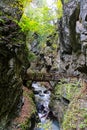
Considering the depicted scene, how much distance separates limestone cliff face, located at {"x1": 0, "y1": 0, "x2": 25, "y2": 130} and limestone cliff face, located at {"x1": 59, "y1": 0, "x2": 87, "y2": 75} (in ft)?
14.0

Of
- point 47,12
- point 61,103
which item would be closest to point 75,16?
point 61,103

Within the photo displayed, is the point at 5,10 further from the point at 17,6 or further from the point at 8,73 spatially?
the point at 8,73

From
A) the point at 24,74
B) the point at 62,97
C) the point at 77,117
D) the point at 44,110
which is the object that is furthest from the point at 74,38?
the point at 77,117

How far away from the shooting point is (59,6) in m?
27.4

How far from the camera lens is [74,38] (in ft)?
59.0

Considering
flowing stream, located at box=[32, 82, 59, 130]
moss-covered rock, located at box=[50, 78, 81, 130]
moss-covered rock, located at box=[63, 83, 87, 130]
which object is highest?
moss-covered rock, located at box=[63, 83, 87, 130]

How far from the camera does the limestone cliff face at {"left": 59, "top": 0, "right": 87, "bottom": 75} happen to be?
14.4 metres

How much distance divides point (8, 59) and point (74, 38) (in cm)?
728

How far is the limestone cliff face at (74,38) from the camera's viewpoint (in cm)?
1441

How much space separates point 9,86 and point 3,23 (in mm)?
3709

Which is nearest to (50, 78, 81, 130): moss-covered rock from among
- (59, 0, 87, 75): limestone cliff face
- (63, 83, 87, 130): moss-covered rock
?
(59, 0, 87, 75): limestone cliff face

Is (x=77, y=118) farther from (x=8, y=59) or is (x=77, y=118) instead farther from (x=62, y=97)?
(x=62, y=97)

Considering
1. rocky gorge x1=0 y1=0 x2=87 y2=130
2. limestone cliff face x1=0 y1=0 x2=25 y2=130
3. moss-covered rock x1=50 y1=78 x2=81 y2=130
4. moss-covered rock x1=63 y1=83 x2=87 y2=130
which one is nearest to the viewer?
moss-covered rock x1=63 y1=83 x2=87 y2=130

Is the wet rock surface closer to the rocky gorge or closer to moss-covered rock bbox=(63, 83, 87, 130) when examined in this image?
the rocky gorge
